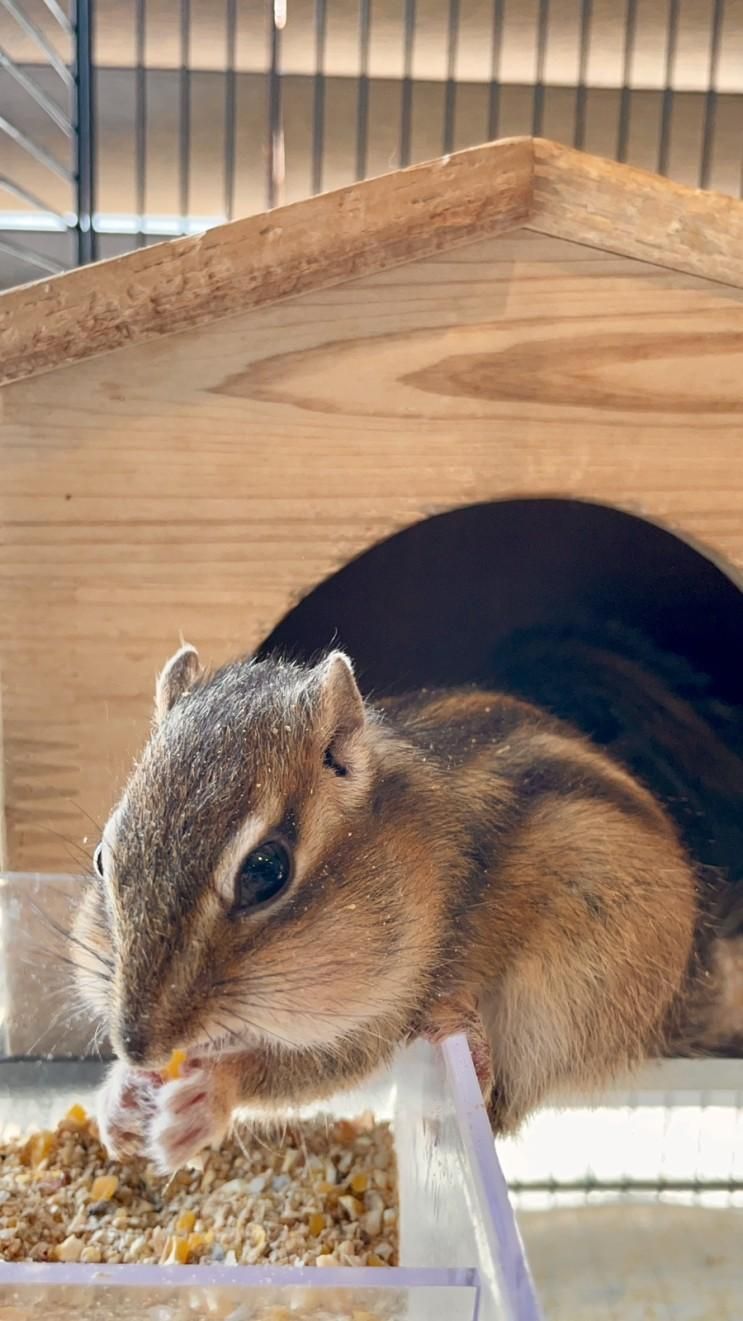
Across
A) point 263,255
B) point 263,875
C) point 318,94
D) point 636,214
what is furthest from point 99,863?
point 318,94

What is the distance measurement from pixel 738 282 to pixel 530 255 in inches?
5.9

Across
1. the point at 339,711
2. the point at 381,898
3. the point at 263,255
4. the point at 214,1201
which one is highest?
the point at 263,255

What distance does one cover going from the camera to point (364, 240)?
78 cm

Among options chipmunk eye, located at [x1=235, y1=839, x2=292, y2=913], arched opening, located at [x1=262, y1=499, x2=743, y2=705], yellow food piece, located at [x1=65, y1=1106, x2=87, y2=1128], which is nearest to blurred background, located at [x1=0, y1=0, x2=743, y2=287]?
arched opening, located at [x1=262, y1=499, x2=743, y2=705]

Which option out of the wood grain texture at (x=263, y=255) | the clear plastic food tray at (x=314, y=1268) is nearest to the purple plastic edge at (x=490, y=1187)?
the clear plastic food tray at (x=314, y=1268)

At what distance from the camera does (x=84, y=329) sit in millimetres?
784

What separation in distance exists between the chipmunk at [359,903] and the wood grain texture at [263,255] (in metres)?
0.24

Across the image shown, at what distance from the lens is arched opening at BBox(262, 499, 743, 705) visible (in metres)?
0.85

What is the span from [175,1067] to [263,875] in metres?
0.16

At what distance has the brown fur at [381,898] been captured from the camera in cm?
63

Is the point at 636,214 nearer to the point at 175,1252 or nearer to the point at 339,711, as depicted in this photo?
the point at 339,711

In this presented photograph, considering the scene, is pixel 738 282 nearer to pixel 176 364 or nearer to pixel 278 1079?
pixel 176 364

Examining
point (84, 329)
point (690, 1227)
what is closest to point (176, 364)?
point (84, 329)

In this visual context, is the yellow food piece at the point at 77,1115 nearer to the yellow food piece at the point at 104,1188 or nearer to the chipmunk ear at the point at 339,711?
the yellow food piece at the point at 104,1188
